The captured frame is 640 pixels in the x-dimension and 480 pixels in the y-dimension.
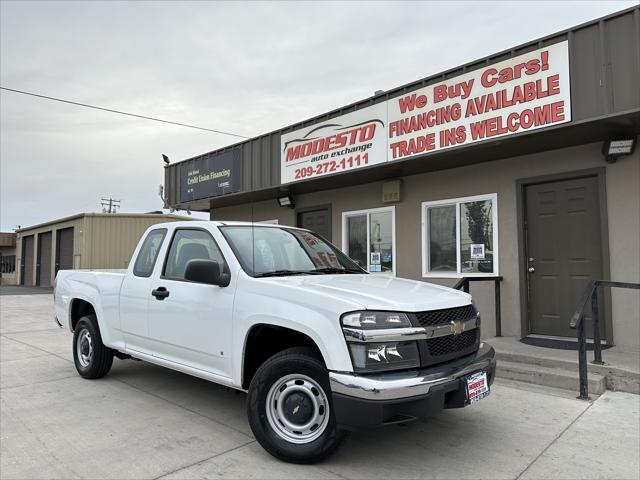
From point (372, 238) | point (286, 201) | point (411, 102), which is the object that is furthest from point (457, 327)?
point (286, 201)

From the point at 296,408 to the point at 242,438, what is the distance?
2.71ft

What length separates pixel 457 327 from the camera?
11.4 feet

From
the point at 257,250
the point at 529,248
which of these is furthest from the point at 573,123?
the point at 257,250

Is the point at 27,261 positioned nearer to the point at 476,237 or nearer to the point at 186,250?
the point at 476,237

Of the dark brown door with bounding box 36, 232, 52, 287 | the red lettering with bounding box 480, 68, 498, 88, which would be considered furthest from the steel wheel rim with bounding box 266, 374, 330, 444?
the dark brown door with bounding box 36, 232, 52, 287

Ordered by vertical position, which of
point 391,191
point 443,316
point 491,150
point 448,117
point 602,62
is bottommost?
point 443,316

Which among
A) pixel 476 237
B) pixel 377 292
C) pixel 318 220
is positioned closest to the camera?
pixel 377 292

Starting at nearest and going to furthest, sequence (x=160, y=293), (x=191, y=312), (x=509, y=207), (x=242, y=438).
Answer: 1. (x=242, y=438)
2. (x=191, y=312)
3. (x=160, y=293)
4. (x=509, y=207)

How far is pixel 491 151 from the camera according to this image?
7.18 metres

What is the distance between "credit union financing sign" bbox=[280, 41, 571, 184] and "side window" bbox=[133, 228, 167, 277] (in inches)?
169

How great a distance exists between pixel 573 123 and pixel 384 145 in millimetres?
3020

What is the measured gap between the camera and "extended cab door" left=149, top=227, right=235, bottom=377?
151 inches

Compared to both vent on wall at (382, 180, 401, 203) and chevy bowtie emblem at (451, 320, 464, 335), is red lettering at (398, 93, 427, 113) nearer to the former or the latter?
vent on wall at (382, 180, 401, 203)

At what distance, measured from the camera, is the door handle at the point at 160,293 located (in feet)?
14.6
